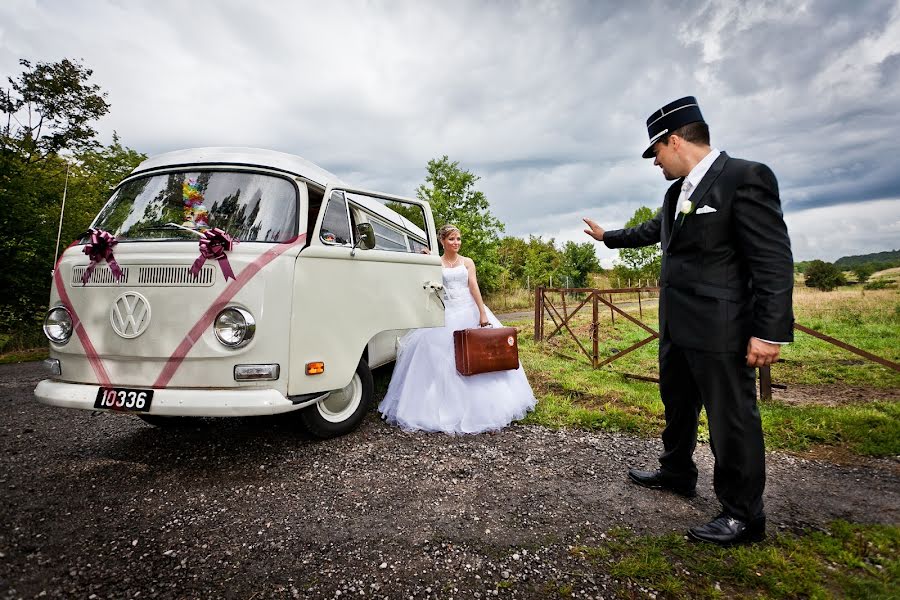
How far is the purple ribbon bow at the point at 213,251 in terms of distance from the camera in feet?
9.57

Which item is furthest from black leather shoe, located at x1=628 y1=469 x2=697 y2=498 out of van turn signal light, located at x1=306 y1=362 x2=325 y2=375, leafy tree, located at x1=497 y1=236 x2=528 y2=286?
leafy tree, located at x1=497 y1=236 x2=528 y2=286

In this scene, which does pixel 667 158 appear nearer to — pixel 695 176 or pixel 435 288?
pixel 695 176

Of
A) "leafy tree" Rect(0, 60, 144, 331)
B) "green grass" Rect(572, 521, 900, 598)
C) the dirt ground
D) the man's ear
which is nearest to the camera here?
"green grass" Rect(572, 521, 900, 598)

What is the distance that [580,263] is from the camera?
36.8 meters

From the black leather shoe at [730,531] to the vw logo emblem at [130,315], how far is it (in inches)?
154

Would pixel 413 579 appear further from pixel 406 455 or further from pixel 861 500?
pixel 861 500

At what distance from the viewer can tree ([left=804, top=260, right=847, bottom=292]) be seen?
23.3 meters

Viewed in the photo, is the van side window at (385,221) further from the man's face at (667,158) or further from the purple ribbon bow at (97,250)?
the man's face at (667,158)

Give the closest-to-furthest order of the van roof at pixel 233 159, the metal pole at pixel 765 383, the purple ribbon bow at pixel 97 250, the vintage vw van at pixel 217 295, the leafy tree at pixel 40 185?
the vintage vw van at pixel 217 295 → the purple ribbon bow at pixel 97 250 → the van roof at pixel 233 159 → the metal pole at pixel 765 383 → the leafy tree at pixel 40 185

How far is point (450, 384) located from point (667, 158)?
9.33 feet

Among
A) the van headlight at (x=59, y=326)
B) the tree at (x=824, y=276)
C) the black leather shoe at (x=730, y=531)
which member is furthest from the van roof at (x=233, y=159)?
the tree at (x=824, y=276)

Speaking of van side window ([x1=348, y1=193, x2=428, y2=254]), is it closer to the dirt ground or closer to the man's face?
the dirt ground

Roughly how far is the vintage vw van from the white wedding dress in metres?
0.69

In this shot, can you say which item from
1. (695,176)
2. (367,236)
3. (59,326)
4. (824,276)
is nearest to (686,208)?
(695,176)
